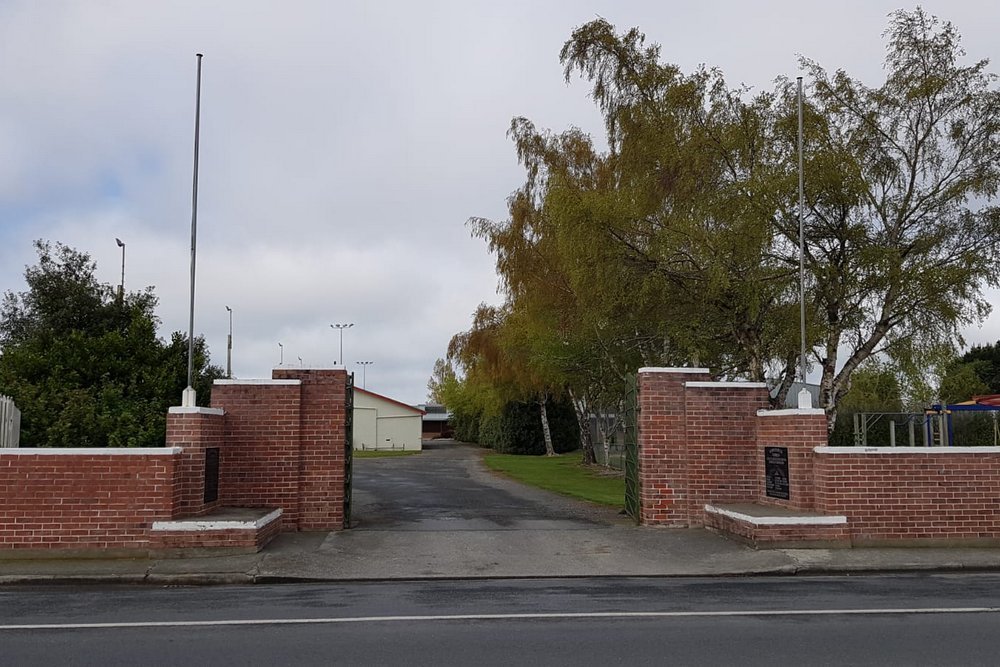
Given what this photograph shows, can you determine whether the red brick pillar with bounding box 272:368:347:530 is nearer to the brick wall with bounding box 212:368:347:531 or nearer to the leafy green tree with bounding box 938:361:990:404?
the brick wall with bounding box 212:368:347:531

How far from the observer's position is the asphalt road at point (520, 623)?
7.03 m

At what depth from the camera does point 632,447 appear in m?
15.7

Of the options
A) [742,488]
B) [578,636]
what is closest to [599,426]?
[742,488]

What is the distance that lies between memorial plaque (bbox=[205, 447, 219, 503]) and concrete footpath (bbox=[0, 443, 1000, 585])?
47.9 inches

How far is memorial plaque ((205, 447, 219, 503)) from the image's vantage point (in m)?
13.2

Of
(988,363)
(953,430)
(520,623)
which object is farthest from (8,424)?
(988,363)

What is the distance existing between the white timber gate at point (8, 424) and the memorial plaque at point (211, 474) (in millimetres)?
3235

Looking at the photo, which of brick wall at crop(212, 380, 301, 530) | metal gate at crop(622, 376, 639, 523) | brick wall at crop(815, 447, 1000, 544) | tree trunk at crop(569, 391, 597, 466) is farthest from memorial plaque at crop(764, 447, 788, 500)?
tree trunk at crop(569, 391, 597, 466)

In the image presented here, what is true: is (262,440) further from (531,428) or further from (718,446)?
(531,428)

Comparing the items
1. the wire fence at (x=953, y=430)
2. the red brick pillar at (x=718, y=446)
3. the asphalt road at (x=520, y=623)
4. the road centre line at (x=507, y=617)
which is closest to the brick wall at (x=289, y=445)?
the asphalt road at (x=520, y=623)

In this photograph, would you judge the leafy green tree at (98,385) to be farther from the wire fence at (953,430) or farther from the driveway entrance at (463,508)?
→ the wire fence at (953,430)

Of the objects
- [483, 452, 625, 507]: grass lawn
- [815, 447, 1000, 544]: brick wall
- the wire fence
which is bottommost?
[483, 452, 625, 507]: grass lawn

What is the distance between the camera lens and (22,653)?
716 cm

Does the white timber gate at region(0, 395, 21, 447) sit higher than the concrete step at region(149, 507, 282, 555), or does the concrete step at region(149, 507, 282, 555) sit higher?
the white timber gate at region(0, 395, 21, 447)
